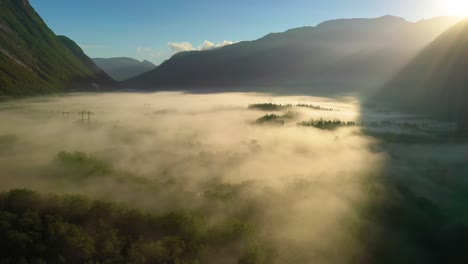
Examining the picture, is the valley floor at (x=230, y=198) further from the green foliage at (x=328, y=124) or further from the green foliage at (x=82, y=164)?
the green foliage at (x=328, y=124)

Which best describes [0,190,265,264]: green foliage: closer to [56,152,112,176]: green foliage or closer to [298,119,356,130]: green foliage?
[56,152,112,176]: green foliage

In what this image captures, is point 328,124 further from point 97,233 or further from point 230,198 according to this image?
point 97,233

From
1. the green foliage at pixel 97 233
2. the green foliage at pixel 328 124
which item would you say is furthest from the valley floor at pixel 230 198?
the green foliage at pixel 328 124

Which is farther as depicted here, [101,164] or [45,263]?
[101,164]

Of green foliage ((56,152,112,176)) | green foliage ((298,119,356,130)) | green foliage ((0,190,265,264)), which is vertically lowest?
green foliage ((0,190,265,264))

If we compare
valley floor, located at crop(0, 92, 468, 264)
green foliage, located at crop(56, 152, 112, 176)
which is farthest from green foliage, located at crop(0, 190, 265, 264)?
green foliage, located at crop(56, 152, 112, 176)

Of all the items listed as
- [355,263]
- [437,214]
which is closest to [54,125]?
[355,263]

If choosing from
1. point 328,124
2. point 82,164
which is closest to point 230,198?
point 82,164

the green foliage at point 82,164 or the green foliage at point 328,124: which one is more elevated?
the green foliage at point 328,124

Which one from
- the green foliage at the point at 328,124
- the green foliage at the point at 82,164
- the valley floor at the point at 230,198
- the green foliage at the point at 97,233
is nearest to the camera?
the green foliage at the point at 97,233

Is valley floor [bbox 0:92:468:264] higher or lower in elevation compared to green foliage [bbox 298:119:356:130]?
lower

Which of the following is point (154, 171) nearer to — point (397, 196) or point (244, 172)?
point (244, 172)
